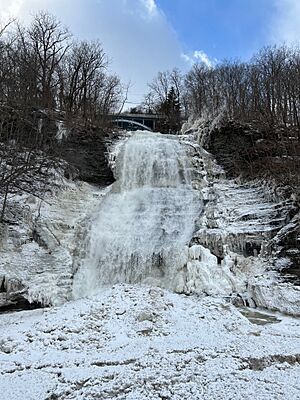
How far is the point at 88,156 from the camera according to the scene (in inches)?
704

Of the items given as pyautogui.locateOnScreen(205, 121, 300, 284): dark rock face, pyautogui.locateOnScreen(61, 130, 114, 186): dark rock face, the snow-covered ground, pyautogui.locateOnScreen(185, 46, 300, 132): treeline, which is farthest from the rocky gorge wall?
pyautogui.locateOnScreen(185, 46, 300, 132): treeline

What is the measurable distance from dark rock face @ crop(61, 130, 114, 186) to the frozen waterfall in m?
0.79

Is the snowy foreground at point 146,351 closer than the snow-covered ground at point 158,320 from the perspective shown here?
Yes

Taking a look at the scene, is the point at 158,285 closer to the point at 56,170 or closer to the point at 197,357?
the point at 197,357

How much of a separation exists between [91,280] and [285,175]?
800 cm

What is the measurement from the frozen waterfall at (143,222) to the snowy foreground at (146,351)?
1.62 m

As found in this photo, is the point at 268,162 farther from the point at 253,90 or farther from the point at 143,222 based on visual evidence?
the point at 253,90

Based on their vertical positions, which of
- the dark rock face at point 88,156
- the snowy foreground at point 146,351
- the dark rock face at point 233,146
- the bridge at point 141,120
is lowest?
the snowy foreground at point 146,351

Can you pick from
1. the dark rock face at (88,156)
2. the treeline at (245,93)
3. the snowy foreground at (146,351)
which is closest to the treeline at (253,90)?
the treeline at (245,93)

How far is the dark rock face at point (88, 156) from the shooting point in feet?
55.2

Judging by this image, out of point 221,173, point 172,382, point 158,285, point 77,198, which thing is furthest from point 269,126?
point 172,382

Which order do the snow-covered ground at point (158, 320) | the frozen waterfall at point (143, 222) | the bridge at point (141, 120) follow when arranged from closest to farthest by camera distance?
the snow-covered ground at point (158, 320) < the frozen waterfall at point (143, 222) < the bridge at point (141, 120)

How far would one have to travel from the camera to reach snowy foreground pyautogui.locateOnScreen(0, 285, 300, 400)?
210 inches

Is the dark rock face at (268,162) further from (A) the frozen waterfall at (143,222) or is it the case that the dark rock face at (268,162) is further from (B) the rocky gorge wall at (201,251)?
(A) the frozen waterfall at (143,222)
